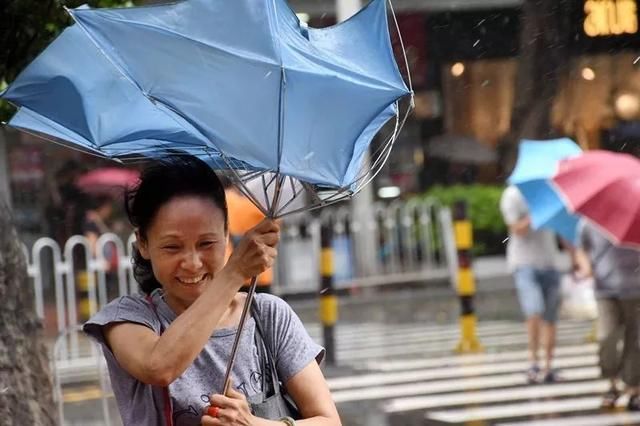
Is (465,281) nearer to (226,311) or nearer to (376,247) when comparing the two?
(376,247)

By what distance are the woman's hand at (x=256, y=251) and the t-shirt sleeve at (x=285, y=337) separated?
21cm

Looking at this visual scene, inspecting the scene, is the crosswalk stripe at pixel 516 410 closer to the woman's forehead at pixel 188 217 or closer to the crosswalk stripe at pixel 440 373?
the crosswalk stripe at pixel 440 373

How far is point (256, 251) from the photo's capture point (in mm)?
2666

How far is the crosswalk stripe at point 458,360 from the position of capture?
40.1ft

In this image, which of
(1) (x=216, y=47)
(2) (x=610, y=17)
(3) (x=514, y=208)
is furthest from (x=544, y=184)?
(2) (x=610, y=17)

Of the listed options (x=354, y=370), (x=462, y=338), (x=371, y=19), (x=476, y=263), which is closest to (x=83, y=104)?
(x=371, y=19)

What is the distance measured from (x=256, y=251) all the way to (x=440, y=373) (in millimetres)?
9149

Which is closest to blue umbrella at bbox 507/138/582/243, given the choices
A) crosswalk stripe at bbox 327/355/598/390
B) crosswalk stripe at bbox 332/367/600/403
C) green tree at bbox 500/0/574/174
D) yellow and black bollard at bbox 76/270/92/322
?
crosswalk stripe at bbox 332/367/600/403

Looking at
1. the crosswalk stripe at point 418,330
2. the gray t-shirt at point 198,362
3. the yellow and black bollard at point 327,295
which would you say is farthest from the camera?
the crosswalk stripe at point 418,330

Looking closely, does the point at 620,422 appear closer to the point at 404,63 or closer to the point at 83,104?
the point at 404,63

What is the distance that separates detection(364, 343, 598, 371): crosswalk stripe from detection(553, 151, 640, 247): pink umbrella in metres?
3.52

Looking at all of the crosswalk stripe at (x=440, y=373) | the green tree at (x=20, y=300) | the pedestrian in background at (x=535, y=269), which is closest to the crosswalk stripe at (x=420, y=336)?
the crosswalk stripe at (x=440, y=373)

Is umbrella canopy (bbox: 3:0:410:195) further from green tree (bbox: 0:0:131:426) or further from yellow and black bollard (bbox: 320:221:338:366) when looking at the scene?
yellow and black bollard (bbox: 320:221:338:366)

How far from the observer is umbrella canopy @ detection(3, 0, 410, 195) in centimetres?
253
